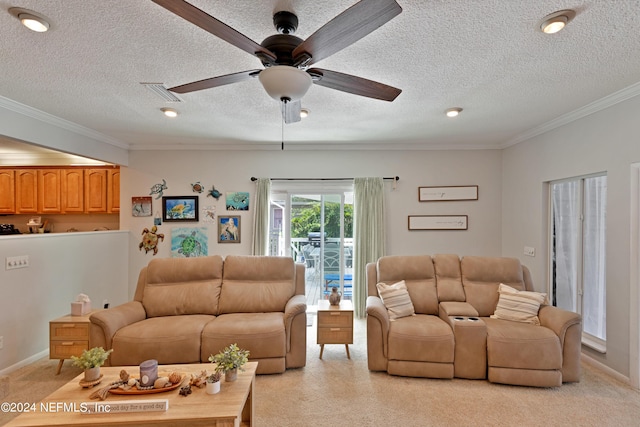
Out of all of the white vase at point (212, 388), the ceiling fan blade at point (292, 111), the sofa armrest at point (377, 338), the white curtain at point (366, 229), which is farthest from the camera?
the white curtain at point (366, 229)

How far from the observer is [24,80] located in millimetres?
2410

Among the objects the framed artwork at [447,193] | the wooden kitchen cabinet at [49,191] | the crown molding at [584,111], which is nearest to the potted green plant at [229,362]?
the framed artwork at [447,193]

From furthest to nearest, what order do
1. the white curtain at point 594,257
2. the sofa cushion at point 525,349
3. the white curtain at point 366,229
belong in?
the white curtain at point 366,229 < the white curtain at point 594,257 < the sofa cushion at point 525,349

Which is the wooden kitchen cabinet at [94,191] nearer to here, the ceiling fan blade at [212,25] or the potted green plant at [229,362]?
the potted green plant at [229,362]

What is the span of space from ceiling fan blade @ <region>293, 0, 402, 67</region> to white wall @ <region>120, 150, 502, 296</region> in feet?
10.5

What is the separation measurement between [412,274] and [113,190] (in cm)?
464

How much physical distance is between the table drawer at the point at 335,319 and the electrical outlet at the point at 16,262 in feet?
10.2

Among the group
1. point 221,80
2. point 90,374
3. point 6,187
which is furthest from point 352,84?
point 6,187

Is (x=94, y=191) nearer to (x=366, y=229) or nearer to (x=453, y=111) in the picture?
(x=366, y=229)

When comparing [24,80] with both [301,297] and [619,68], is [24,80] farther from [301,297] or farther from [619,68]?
[619,68]

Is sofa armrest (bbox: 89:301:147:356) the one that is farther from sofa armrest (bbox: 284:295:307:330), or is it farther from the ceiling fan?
the ceiling fan

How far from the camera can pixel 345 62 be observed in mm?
2156

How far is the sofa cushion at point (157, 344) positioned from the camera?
2.62m

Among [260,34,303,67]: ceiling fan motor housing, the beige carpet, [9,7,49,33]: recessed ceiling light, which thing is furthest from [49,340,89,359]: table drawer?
[260,34,303,67]: ceiling fan motor housing
